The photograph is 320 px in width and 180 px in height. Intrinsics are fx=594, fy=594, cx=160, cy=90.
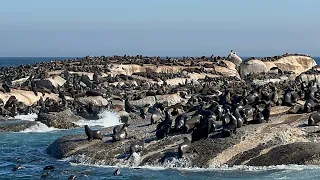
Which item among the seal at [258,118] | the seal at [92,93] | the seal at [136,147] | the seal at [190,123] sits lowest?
the seal at [92,93]

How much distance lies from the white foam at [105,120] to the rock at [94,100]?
3.27 metres

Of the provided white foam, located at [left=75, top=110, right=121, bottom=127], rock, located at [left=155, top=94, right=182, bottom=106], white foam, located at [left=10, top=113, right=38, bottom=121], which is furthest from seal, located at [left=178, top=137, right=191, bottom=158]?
rock, located at [left=155, top=94, right=182, bottom=106]

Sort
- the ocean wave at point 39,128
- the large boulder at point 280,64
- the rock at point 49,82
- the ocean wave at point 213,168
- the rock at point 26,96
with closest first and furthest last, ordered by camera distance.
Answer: the ocean wave at point 213,168 < the ocean wave at point 39,128 < the rock at point 26,96 < the rock at point 49,82 < the large boulder at point 280,64

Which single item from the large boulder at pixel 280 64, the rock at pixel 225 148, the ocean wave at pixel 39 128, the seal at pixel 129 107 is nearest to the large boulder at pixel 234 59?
the large boulder at pixel 280 64

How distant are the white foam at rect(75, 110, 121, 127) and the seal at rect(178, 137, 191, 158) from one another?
13.2 meters

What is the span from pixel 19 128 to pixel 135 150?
10639mm

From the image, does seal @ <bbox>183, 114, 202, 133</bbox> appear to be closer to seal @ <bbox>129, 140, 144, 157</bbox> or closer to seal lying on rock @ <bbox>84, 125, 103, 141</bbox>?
seal @ <bbox>129, 140, 144, 157</bbox>

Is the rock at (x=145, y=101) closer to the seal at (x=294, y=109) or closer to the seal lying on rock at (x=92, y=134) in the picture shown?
the seal lying on rock at (x=92, y=134)

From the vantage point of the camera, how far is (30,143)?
23.2 m

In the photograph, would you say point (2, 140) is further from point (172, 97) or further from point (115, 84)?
point (115, 84)

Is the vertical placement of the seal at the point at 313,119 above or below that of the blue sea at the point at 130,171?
above

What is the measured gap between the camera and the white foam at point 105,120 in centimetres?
3023

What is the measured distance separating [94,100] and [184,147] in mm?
18813

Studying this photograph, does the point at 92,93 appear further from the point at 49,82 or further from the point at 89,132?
the point at 89,132
